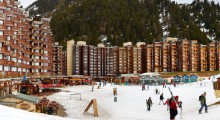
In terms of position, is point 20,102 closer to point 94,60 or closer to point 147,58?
point 147,58

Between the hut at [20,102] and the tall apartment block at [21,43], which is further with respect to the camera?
the tall apartment block at [21,43]

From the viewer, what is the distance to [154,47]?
158375mm

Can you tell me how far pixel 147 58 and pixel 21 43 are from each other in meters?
88.7

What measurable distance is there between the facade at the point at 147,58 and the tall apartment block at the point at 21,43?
69648 millimetres

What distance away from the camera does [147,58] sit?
527 feet

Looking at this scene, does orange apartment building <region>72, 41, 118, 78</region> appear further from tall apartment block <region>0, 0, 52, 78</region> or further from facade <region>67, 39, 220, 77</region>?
tall apartment block <region>0, 0, 52, 78</region>

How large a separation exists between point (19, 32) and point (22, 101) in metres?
51.6

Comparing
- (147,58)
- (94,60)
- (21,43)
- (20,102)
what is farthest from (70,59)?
(20,102)

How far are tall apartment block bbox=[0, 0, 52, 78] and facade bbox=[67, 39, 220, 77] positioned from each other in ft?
229

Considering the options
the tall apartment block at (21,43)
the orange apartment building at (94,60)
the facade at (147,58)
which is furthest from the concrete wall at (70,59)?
the tall apartment block at (21,43)

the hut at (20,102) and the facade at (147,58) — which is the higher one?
the facade at (147,58)

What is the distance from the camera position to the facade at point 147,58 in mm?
152000

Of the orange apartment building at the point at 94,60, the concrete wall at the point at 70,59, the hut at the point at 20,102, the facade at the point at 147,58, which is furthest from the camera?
the concrete wall at the point at 70,59

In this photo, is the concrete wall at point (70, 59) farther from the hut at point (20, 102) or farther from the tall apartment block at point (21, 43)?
the hut at point (20, 102)
